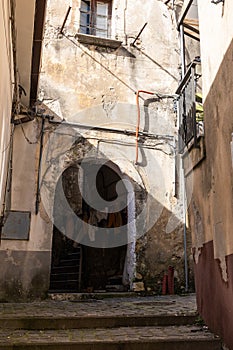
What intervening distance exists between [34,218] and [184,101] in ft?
12.6

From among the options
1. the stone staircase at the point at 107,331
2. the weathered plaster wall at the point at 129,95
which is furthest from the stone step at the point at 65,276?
the stone staircase at the point at 107,331

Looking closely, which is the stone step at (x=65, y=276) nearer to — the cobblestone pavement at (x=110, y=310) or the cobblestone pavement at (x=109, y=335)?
the cobblestone pavement at (x=110, y=310)

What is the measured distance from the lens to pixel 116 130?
878 centimetres

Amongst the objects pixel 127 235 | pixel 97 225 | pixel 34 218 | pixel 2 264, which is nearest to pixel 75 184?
pixel 97 225

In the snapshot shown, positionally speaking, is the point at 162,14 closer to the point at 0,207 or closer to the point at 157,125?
the point at 157,125

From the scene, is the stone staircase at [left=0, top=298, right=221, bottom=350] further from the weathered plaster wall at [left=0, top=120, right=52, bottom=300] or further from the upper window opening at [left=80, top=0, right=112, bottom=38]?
the upper window opening at [left=80, top=0, right=112, bottom=38]

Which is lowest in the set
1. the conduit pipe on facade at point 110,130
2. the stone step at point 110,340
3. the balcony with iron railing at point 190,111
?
the stone step at point 110,340

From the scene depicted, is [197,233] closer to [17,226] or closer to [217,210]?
[217,210]

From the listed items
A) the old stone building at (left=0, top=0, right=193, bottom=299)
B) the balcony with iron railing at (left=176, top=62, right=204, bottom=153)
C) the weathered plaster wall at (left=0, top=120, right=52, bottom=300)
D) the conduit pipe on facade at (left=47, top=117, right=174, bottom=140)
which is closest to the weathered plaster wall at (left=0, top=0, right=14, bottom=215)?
the weathered plaster wall at (left=0, top=120, right=52, bottom=300)

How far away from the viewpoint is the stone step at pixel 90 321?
4617mm

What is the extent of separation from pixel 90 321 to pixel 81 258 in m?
5.33

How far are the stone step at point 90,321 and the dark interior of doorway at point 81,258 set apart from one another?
14.9ft

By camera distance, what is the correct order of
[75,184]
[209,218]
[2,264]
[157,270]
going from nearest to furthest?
[209,218], [2,264], [157,270], [75,184]

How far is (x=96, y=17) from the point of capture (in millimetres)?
9555
